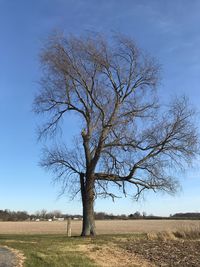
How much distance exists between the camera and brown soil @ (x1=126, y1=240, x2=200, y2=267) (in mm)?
21597

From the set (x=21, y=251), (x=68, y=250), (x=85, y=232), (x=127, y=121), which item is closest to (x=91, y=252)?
(x=68, y=250)

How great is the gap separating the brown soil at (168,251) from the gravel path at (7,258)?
6.14m

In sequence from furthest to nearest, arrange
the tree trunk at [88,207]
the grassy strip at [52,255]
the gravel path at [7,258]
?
the tree trunk at [88,207], the grassy strip at [52,255], the gravel path at [7,258]

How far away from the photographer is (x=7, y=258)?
58.2 feet

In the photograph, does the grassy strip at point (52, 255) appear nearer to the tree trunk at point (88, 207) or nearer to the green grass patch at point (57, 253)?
the green grass patch at point (57, 253)

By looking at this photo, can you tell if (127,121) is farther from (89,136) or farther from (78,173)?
(78,173)

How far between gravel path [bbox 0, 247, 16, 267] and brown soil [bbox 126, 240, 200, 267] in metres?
6.14

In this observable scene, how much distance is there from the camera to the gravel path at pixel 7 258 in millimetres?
16516

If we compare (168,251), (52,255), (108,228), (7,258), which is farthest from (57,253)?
(108,228)

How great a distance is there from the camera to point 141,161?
30.8 m

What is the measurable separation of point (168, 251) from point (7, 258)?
9320 millimetres

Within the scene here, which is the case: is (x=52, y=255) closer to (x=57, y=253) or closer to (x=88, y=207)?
(x=57, y=253)

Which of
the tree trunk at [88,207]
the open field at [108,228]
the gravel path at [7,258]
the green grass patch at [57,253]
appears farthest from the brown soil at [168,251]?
the gravel path at [7,258]

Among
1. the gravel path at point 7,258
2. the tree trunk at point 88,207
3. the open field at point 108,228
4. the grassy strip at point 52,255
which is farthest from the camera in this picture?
the open field at point 108,228
